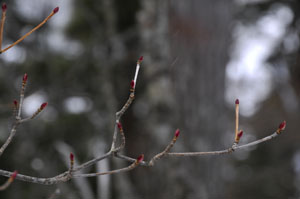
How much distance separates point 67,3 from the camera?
3986 millimetres

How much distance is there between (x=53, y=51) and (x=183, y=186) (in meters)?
2.38

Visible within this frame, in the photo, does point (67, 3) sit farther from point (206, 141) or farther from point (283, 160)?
point (283, 160)

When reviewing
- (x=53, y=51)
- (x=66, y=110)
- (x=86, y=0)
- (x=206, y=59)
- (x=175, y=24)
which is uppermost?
(x=86, y=0)

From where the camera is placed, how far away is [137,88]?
2.83 metres

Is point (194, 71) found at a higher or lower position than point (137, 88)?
lower

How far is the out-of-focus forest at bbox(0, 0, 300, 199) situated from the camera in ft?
7.35

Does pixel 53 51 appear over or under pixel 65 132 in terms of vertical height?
over

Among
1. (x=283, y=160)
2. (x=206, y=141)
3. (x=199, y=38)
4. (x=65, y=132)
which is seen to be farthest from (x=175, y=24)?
(x=283, y=160)

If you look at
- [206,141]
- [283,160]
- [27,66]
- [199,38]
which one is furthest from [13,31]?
[283,160]

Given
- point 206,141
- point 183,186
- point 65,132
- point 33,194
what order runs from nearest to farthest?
point 183,186 → point 206,141 → point 33,194 → point 65,132

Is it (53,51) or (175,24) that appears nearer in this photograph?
(175,24)

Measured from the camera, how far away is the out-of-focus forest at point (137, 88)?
224cm

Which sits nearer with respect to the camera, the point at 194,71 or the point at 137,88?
the point at 194,71

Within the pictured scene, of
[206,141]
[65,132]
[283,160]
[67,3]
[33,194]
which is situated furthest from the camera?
[283,160]
